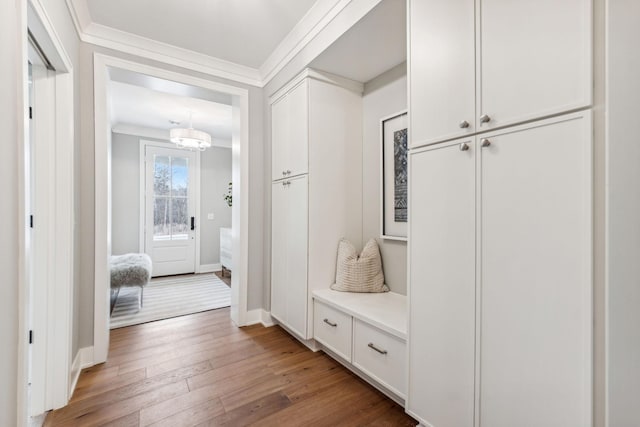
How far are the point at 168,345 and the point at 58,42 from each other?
223cm

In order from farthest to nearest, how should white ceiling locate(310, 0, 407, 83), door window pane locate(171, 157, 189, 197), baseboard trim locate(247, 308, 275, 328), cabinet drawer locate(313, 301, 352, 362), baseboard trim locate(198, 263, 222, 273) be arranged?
1. baseboard trim locate(198, 263, 222, 273)
2. door window pane locate(171, 157, 189, 197)
3. baseboard trim locate(247, 308, 275, 328)
4. cabinet drawer locate(313, 301, 352, 362)
5. white ceiling locate(310, 0, 407, 83)

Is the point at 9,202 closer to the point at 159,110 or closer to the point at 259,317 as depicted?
the point at 259,317

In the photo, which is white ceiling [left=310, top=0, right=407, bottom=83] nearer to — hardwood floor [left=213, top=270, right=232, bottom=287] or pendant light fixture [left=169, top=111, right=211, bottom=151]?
pendant light fixture [left=169, top=111, right=211, bottom=151]

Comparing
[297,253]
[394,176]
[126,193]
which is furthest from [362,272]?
[126,193]

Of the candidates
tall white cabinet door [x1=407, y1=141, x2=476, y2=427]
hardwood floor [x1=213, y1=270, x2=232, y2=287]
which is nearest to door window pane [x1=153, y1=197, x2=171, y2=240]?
hardwood floor [x1=213, y1=270, x2=232, y2=287]

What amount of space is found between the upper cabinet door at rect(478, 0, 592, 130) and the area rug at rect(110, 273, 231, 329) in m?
3.38

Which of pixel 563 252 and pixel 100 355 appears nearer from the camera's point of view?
pixel 563 252

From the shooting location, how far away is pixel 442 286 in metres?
1.30

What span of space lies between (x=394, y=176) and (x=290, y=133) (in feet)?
3.22

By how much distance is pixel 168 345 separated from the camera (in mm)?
2408

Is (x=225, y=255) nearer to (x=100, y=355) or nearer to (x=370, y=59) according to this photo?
(x=100, y=355)

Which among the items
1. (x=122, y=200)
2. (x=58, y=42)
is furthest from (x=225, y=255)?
(x=58, y=42)

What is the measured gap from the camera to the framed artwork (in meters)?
2.13

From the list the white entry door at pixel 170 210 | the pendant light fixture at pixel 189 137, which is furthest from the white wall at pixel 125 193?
the pendant light fixture at pixel 189 137
